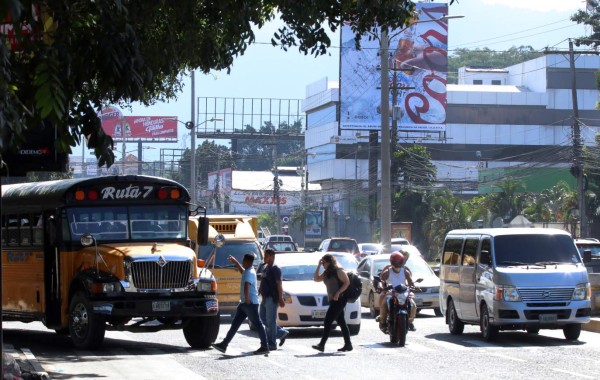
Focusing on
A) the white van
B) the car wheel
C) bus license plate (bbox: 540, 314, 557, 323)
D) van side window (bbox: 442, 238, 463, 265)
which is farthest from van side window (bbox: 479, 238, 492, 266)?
the car wheel

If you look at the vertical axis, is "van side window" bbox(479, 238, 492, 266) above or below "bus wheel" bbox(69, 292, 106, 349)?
above

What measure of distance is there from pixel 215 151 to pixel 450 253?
122724 millimetres

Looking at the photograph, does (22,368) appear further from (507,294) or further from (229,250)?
(229,250)

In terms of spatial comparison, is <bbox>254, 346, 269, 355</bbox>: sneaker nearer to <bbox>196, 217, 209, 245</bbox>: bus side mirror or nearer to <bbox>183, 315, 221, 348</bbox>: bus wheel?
<bbox>183, 315, 221, 348</bbox>: bus wheel

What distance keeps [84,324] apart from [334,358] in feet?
14.0

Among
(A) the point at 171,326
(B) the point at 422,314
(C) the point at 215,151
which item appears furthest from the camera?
(C) the point at 215,151

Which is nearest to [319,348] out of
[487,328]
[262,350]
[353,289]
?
[262,350]

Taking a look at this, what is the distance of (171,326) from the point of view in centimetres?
2030

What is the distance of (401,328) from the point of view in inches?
821

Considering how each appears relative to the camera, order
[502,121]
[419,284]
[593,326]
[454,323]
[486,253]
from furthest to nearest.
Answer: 1. [502,121]
2. [419,284]
3. [593,326]
4. [454,323]
5. [486,253]

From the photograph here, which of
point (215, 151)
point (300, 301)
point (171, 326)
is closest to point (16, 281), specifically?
point (171, 326)

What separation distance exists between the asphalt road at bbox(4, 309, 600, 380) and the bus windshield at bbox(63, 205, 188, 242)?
199 centimetres

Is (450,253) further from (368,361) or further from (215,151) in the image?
(215,151)

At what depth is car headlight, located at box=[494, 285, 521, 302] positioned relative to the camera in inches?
828
